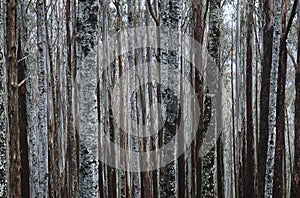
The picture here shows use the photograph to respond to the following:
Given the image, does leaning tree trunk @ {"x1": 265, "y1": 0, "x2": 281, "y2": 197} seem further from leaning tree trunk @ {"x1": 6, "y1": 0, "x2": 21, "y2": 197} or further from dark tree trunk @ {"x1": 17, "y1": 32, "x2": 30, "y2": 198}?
leaning tree trunk @ {"x1": 6, "y1": 0, "x2": 21, "y2": 197}

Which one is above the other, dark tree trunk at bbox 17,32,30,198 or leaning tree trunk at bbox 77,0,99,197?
leaning tree trunk at bbox 77,0,99,197

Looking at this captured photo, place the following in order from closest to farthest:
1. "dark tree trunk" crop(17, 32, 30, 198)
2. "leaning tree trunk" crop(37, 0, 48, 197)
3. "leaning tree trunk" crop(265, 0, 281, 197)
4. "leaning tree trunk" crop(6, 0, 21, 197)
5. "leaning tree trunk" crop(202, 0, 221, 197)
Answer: "leaning tree trunk" crop(6, 0, 21, 197)
"leaning tree trunk" crop(202, 0, 221, 197)
"leaning tree trunk" crop(265, 0, 281, 197)
"leaning tree trunk" crop(37, 0, 48, 197)
"dark tree trunk" crop(17, 32, 30, 198)

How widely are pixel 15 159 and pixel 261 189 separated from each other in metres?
5.64

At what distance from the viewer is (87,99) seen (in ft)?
13.8

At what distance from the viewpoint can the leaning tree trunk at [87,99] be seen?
4.11 meters

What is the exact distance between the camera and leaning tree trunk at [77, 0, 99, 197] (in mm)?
4113

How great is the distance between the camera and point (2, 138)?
4.22 metres

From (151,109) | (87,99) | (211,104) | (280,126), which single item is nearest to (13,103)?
(87,99)

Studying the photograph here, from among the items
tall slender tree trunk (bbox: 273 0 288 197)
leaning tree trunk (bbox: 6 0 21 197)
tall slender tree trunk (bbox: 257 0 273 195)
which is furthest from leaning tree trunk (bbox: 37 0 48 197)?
leaning tree trunk (bbox: 6 0 21 197)

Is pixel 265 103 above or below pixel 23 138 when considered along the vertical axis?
above

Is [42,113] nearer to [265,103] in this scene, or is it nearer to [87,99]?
[265,103]

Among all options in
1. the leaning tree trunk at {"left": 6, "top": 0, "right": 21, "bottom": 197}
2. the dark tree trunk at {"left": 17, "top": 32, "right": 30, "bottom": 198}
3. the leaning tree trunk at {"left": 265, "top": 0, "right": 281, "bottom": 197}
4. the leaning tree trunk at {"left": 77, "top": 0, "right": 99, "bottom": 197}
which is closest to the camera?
the leaning tree trunk at {"left": 6, "top": 0, "right": 21, "bottom": 197}

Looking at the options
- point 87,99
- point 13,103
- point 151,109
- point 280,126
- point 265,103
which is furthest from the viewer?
point 151,109

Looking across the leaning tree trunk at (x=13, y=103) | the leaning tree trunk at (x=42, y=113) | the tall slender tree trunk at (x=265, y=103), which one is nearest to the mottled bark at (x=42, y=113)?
the leaning tree trunk at (x=42, y=113)
